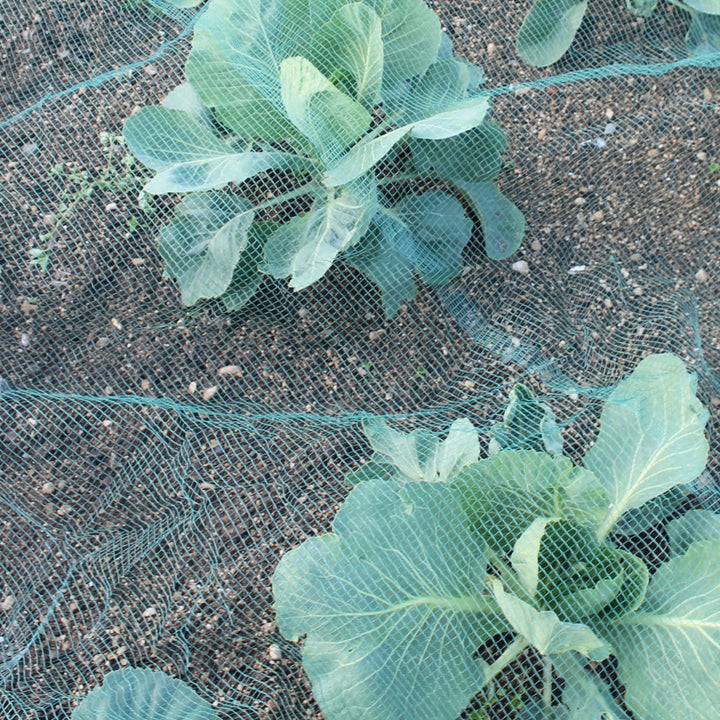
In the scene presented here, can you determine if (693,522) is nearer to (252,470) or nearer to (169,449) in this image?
(252,470)

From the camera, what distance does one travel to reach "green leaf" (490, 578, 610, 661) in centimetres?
137

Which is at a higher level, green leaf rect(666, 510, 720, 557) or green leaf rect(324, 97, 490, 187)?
green leaf rect(324, 97, 490, 187)

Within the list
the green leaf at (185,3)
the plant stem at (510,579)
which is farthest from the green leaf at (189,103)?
the plant stem at (510,579)

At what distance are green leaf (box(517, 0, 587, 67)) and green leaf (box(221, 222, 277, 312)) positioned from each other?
3.37 feet

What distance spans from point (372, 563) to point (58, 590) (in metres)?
0.69

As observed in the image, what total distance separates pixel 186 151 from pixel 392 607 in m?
1.22

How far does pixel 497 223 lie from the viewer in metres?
2.28

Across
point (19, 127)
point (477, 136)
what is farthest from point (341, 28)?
point (19, 127)

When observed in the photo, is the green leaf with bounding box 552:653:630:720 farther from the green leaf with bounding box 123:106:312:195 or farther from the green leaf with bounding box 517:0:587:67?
the green leaf with bounding box 517:0:587:67

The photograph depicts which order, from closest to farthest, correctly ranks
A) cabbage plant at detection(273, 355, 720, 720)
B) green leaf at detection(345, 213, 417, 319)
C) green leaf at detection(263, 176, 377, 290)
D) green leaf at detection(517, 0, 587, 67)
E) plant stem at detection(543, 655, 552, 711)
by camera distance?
1. cabbage plant at detection(273, 355, 720, 720)
2. plant stem at detection(543, 655, 552, 711)
3. green leaf at detection(263, 176, 377, 290)
4. green leaf at detection(345, 213, 417, 319)
5. green leaf at detection(517, 0, 587, 67)

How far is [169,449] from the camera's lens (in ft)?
6.46

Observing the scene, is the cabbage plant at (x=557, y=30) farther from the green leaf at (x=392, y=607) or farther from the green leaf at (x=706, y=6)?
the green leaf at (x=392, y=607)

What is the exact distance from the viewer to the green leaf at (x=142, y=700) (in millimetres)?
1548

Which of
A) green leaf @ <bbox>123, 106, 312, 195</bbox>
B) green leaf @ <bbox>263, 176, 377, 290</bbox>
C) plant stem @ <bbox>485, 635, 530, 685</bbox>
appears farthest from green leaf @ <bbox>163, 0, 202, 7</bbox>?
plant stem @ <bbox>485, 635, 530, 685</bbox>
